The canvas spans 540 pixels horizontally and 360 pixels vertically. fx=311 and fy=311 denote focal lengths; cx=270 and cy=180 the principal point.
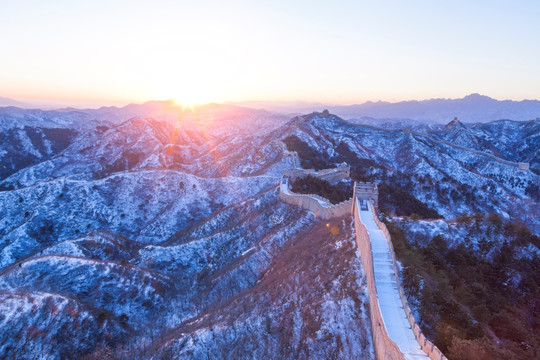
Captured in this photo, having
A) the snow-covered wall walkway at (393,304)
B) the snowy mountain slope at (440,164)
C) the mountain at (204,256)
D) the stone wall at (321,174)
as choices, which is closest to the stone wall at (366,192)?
the mountain at (204,256)

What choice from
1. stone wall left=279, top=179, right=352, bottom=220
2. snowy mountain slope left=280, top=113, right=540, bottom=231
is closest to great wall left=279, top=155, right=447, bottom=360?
stone wall left=279, top=179, right=352, bottom=220

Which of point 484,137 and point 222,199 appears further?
point 484,137

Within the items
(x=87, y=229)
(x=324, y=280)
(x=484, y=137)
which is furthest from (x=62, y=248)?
(x=484, y=137)

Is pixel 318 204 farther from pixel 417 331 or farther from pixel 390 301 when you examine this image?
pixel 417 331

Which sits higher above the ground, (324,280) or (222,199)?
(324,280)

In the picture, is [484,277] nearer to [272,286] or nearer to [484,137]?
[272,286]

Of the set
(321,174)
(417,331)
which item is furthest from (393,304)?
(321,174)

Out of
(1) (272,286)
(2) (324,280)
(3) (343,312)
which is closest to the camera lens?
(3) (343,312)
